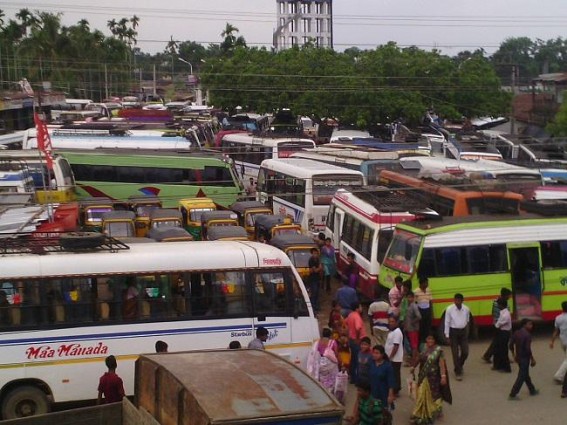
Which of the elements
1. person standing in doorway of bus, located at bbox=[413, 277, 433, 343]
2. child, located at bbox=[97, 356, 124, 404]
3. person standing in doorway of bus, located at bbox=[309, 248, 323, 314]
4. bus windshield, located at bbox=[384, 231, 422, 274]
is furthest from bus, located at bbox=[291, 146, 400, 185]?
child, located at bbox=[97, 356, 124, 404]

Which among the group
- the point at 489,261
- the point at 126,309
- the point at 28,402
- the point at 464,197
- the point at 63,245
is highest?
Result: the point at 63,245

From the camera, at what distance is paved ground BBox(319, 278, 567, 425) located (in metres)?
12.8

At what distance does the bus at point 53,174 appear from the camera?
95.9 ft

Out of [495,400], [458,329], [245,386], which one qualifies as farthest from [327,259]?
[245,386]

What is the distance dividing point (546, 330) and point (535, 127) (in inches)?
1731

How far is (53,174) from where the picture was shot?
2975 centimetres

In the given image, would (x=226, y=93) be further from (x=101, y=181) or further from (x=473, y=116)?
(x=101, y=181)

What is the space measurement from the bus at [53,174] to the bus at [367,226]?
10.6m

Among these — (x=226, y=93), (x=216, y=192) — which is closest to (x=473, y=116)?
(x=226, y=93)

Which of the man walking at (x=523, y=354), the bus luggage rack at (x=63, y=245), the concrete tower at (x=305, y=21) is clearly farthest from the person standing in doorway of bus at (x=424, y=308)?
the concrete tower at (x=305, y=21)

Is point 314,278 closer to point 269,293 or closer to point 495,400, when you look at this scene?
point 269,293

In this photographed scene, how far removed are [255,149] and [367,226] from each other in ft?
69.9

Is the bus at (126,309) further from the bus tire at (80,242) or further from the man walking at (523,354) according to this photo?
the man walking at (523,354)

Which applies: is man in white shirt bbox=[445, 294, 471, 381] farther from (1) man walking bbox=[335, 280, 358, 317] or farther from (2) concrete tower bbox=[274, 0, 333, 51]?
(2) concrete tower bbox=[274, 0, 333, 51]
